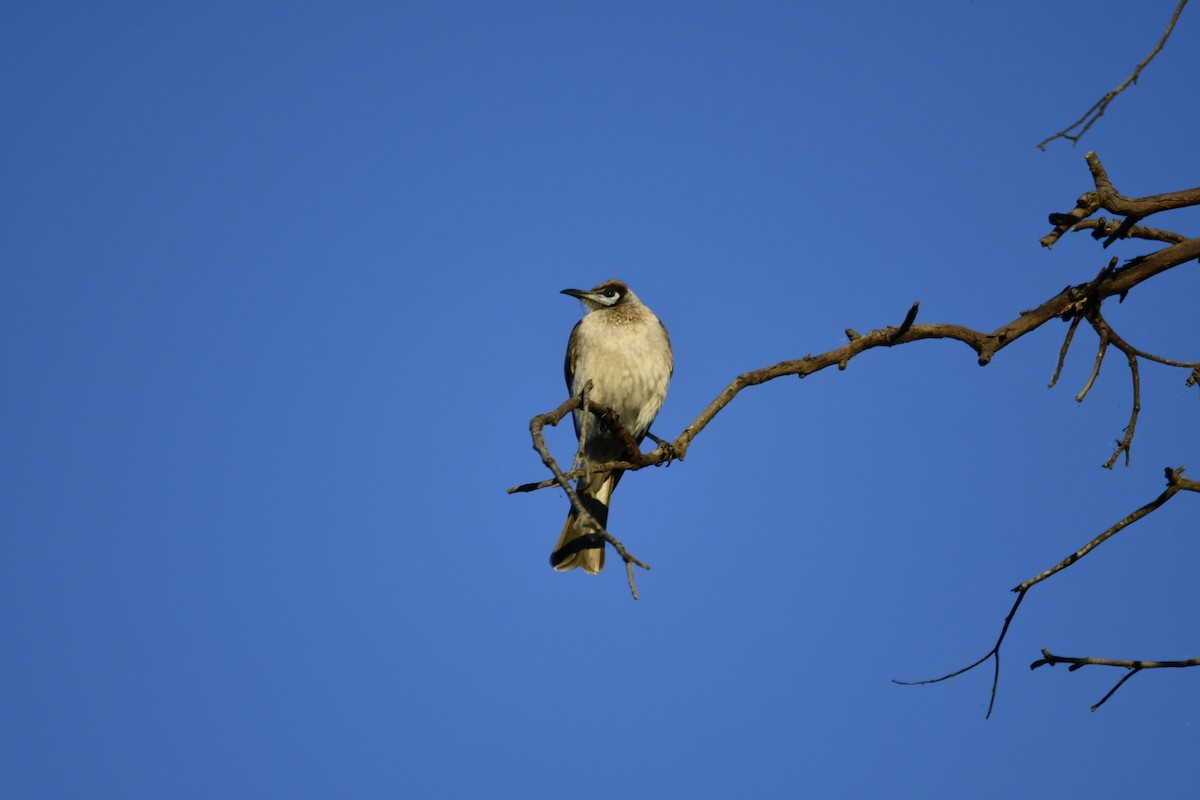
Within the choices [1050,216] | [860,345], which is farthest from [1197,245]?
[860,345]

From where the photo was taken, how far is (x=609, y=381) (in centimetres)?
799

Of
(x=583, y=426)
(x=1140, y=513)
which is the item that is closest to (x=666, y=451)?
(x=583, y=426)

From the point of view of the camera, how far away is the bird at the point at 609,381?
778cm

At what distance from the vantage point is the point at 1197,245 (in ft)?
13.6

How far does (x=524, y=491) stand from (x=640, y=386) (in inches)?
149

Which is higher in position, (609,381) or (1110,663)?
(609,381)

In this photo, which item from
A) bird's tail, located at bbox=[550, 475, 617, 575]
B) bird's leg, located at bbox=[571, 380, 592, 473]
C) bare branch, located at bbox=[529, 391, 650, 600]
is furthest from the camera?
bird's tail, located at bbox=[550, 475, 617, 575]

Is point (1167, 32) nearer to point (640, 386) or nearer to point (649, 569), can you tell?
point (649, 569)

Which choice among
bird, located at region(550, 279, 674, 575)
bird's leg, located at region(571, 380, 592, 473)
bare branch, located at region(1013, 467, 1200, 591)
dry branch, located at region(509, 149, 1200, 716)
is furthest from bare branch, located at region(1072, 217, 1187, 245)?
bird, located at region(550, 279, 674, 575)

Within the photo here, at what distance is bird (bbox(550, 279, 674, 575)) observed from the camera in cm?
778

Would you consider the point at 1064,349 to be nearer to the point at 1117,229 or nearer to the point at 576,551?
the point at 1117,229

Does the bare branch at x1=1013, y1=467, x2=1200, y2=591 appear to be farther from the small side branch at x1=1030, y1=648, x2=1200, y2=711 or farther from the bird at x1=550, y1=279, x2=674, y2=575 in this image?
the bird at x1=550, y1=279, x2=674, y2=575

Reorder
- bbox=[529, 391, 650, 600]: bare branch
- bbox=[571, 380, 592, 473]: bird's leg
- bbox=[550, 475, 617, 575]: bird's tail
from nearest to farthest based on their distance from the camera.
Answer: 1. bbox=[529, 391, 650, 600]: bare branch
2. bbox=[571, 380, 592, 473]: bird's leg
3. bbox=[550, 475, 617, 575]: bird's tail

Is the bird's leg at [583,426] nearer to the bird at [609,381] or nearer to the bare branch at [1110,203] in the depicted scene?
the bare branch at [1110,203]
